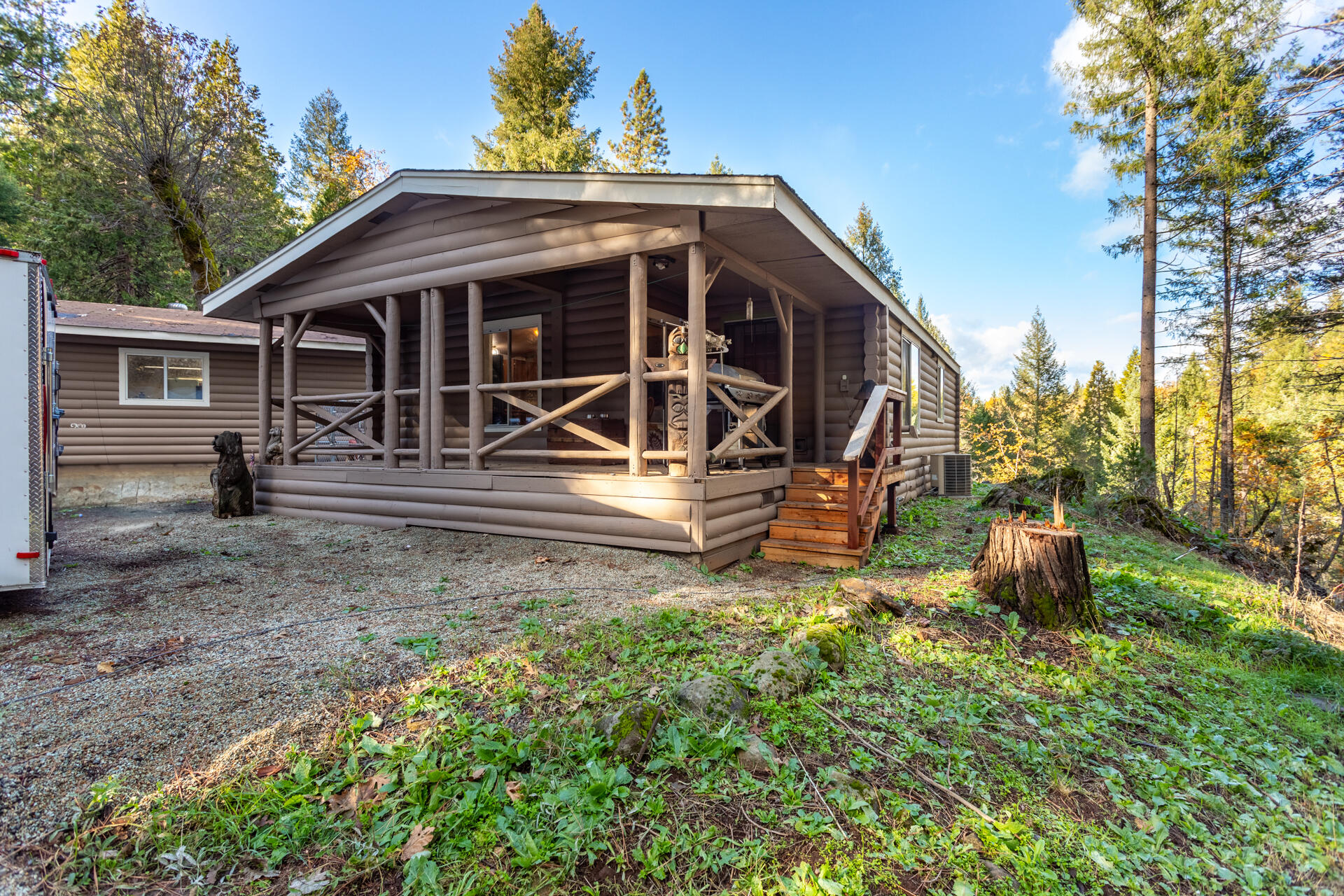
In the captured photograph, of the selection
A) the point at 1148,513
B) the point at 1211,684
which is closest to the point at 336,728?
the point at 1211,684

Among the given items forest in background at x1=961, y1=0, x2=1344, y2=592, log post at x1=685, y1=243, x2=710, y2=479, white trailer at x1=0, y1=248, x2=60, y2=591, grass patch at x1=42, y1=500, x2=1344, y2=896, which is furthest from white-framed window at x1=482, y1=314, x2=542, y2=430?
forest in background at x1=961, y1=0, x2=1344, y2=592

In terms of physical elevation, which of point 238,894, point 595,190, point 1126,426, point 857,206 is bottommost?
point 238,894

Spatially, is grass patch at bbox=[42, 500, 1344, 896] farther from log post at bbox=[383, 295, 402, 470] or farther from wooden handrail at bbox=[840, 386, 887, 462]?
log post at bbox=[383, 295, 402, 470]

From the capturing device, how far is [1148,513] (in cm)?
916

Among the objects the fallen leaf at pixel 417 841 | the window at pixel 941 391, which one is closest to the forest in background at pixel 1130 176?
the window at pixel 941 391

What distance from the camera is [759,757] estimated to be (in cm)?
220

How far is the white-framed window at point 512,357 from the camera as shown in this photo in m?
9.24

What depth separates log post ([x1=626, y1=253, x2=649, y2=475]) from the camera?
5480 millimetres

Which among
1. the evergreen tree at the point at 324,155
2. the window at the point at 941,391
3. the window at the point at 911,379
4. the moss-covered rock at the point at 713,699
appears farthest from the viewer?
the evergreen tree at the point at 324,155

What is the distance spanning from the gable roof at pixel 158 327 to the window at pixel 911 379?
11.5 metres

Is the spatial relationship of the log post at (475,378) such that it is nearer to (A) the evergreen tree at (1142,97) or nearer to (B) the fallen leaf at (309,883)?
(B) the fallen leaf at (309,883)

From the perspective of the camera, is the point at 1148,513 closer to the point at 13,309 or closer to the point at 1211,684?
the point at 1211,684

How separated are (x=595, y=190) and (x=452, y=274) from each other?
93.3 inches

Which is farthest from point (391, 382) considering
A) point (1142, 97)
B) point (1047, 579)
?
point (1142, 97)
